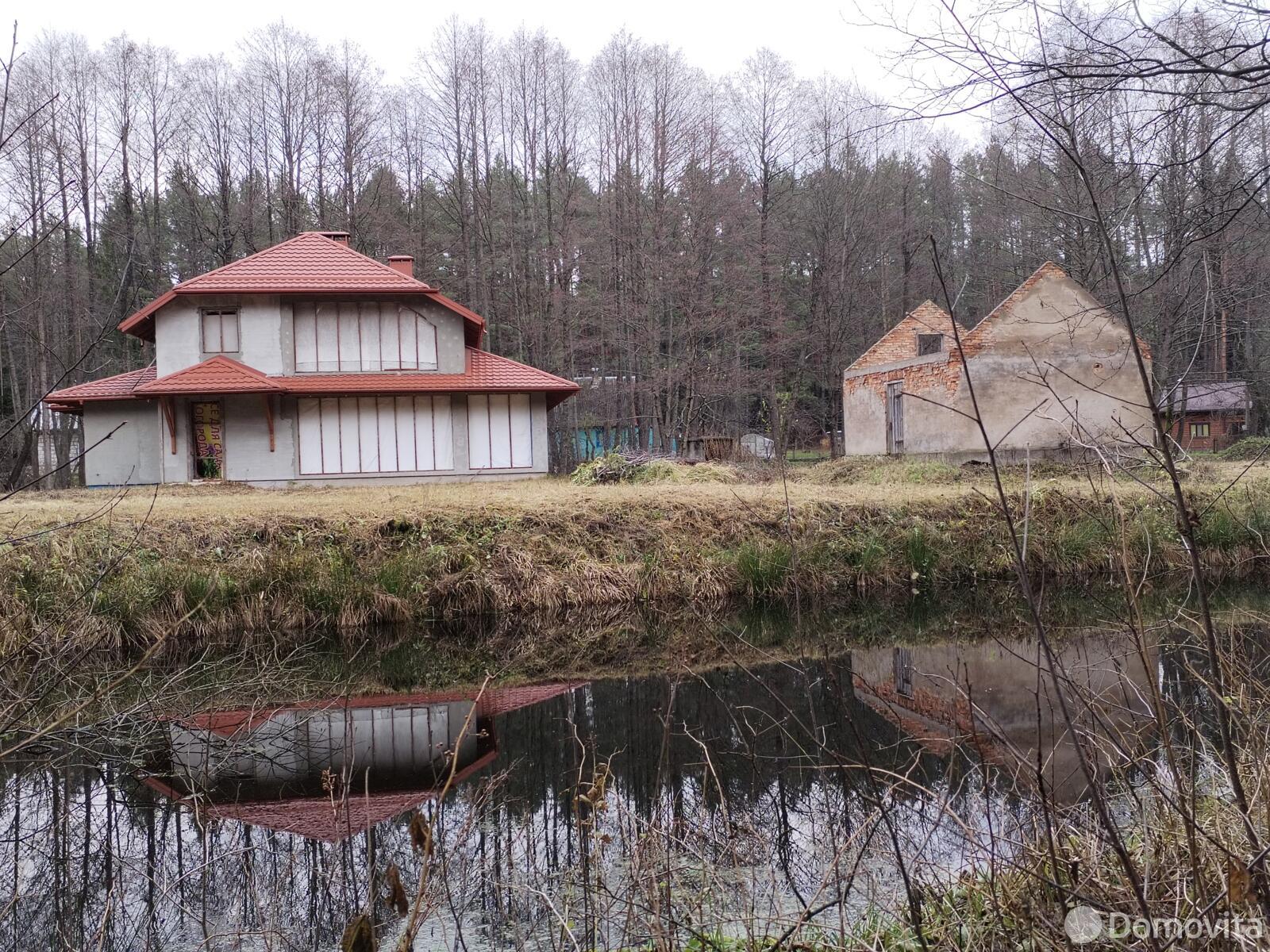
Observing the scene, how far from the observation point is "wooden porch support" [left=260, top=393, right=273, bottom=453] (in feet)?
57.1

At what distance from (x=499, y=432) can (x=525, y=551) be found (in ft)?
29.2

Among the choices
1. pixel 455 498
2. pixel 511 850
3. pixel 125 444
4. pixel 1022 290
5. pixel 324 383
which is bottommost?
pixel 511 850

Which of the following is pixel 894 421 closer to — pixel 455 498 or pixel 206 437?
pixel 455 498

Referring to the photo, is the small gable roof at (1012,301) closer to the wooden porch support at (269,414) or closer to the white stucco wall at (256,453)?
the white stucco wall at (256,453)

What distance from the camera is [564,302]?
27438 mm

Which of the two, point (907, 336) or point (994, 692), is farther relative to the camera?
point (907, 336)

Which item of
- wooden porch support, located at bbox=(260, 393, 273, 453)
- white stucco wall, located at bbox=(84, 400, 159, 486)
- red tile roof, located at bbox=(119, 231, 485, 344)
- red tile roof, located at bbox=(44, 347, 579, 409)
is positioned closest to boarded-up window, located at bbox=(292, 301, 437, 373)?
red tile roof, located at bbox=(44, 347, 579, 409)

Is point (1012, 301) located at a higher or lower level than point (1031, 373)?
higher

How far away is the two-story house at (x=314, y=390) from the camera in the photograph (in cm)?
1773

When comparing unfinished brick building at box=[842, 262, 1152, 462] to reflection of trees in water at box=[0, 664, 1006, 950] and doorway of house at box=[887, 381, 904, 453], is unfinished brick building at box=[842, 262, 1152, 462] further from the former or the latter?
reflection of trees in water at box=[0, 664, 1006, 950]

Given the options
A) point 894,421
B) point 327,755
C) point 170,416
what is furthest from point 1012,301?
point 170,416

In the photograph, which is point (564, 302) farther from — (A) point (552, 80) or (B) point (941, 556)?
(B) point (941, 556)

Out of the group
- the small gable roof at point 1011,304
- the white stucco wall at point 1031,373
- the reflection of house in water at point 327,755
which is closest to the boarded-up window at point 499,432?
the white stucco wall at point 1031,373

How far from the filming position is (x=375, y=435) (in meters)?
18.4
